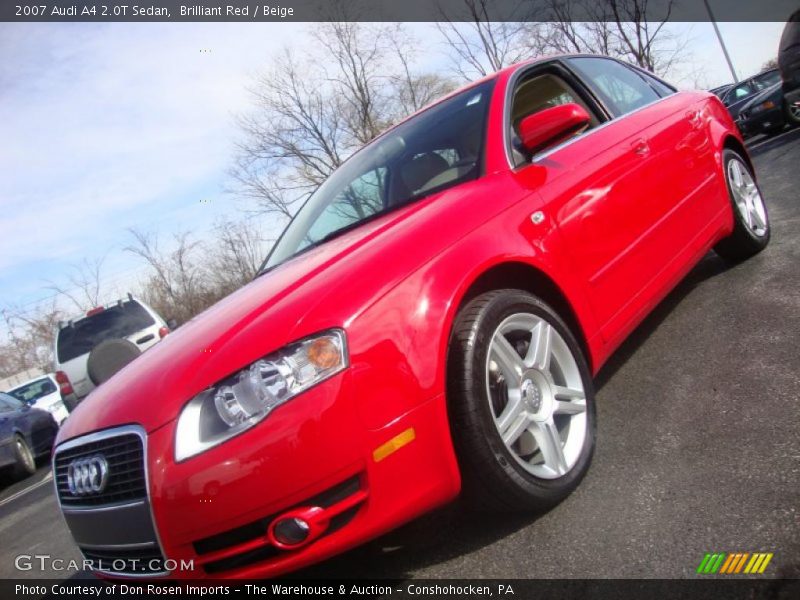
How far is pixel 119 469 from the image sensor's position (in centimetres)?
172

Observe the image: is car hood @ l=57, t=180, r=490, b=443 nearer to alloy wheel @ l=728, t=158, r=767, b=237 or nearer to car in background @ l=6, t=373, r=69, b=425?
alloy wheel @ l=728, t=158, r=767, b=237

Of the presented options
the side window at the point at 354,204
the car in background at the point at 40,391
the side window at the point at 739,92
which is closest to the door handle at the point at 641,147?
the side window at the point at 354,204

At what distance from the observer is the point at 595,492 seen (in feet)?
6.57

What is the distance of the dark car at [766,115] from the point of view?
1135 cm

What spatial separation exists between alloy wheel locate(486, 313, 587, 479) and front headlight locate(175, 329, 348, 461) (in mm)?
557

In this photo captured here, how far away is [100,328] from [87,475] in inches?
279

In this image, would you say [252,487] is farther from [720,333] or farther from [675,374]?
[720,333]

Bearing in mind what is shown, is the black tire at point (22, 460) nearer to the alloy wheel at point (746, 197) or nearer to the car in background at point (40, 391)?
the car in background at point (40, 391)

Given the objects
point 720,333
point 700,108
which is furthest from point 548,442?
point 700,108

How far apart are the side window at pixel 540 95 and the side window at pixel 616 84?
0.18 meters

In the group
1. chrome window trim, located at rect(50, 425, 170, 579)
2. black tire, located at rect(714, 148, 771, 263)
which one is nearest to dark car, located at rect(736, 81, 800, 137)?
black tire, located at rect(714, 148, 771, 263)

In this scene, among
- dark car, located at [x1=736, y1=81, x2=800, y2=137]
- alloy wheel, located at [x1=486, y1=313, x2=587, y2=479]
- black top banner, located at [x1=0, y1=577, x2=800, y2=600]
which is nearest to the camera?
black top banner, located at [x1=0, y1=577, x2=800, y2=600]

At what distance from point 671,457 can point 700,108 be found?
2.67 meters

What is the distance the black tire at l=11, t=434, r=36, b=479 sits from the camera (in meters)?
7.16
